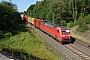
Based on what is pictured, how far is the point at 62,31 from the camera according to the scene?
31.9 metres

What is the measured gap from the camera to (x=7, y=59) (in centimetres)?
1509

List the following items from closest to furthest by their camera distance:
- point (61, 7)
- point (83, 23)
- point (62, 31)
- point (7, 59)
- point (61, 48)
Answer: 1. point (7, 59)
2. point (61, 48)
3. point (62, 31)
4. point (83, 23)
5. point (61, 7)

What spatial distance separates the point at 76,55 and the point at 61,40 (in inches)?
311

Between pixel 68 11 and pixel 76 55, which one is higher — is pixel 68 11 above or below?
above

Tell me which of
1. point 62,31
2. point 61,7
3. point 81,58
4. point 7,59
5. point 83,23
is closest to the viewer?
point 7,59

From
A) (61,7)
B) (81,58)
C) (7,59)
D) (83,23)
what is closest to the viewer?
(7,59)

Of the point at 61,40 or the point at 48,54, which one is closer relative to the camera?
the point at 48,54

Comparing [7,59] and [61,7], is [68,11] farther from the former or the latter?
[7,59]

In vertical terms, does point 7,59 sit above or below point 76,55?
above

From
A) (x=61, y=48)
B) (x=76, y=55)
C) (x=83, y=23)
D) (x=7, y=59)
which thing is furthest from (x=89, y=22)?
(x=7, y=59)

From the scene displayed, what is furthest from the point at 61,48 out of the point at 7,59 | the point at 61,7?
the point at 61,7

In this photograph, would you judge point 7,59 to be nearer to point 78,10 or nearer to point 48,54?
point 48,54

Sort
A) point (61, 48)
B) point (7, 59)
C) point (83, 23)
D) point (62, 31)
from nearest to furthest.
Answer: point (7, 59)
point (61, 48)
point (62, 31)
point (83, 23)

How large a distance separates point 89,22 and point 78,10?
68.7 feet
